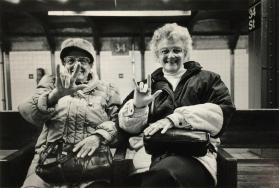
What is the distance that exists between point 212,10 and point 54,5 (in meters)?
1.18

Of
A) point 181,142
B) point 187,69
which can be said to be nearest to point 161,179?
point 181,142

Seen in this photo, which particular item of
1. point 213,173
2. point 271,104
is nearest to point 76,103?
point 213,173

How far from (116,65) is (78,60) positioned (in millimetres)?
315

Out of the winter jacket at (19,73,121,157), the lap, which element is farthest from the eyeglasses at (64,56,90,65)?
the lap

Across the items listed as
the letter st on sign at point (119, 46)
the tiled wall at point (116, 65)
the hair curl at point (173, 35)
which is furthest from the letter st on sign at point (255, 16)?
the letter st on sign at point (119, 46)

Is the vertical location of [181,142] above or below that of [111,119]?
below

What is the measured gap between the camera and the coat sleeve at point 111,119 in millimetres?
2113

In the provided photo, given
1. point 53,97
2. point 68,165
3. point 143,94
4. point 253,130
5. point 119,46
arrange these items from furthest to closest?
1. point 253,130
2. point 119,46
3. point 68,165
4. point 53,97
5. point 143,94

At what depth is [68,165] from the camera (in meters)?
2.11

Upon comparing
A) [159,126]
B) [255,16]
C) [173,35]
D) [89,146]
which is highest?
[255,16]

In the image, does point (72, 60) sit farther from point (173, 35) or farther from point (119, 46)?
point (173, 35)

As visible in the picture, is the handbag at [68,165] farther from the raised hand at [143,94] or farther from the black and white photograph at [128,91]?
the raised hand at [143,94]

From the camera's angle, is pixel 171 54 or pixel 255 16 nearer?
pixel 171 54

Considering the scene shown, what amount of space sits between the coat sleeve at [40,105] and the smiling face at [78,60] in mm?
169
